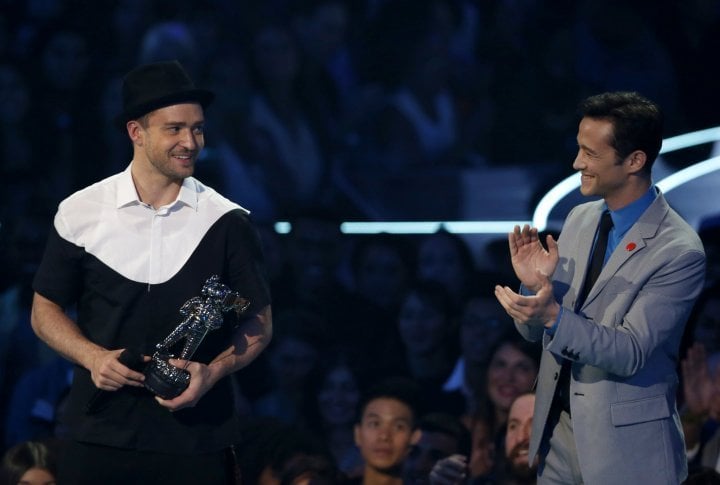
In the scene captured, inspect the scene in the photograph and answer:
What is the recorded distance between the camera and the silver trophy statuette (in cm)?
263

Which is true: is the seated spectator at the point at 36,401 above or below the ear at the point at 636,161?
below

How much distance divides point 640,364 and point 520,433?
76.8 inches

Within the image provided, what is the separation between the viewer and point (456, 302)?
4.96 m

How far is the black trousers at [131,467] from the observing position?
2725 millimetres

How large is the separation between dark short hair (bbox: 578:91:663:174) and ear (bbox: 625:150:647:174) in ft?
0.04

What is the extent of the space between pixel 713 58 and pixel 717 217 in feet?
2.46

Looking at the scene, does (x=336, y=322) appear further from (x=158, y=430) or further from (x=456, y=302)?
(x=158, y=430)

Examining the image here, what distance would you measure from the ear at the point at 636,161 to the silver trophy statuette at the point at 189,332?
1.04m

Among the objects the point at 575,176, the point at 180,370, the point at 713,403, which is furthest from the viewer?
the point at 575,176

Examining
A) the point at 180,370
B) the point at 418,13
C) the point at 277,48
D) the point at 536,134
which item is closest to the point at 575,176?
the point at 536,134

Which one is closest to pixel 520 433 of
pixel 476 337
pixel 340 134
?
pixel 476 337

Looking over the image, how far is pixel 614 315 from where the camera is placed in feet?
8.93

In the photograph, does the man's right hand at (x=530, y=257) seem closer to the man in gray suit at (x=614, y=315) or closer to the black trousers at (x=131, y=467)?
the man in gray suit at (x=614, y=315)

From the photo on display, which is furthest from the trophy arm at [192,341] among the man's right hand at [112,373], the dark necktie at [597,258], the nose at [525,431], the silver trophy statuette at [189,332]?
the nose at [525,431]
